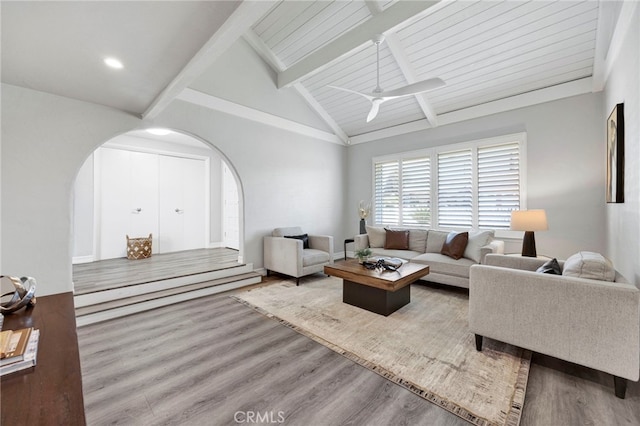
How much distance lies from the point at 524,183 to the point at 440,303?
239cm

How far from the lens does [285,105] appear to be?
519 cm

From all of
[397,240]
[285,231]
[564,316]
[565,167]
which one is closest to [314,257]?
[285,231]

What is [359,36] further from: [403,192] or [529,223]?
[529,223]

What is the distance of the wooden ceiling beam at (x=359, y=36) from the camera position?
2955 mm

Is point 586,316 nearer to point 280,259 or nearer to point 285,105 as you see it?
point 280,259

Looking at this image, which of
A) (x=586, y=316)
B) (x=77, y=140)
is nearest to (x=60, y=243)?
(x=77, y=140)

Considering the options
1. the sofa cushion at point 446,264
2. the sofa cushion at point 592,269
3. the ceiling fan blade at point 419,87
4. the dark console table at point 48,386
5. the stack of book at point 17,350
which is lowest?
the sofa cushion at point 446,264

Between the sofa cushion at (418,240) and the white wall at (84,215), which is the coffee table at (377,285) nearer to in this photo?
the sofa cushion at (418,240)

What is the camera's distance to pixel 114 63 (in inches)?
86.4

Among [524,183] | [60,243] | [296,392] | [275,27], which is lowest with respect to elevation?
[296,392]

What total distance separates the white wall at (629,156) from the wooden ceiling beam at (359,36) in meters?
1.78

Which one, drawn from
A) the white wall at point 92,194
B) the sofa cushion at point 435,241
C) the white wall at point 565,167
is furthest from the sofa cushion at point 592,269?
the white wall at point 92,194

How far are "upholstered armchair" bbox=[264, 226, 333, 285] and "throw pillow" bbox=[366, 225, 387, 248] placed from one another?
0.81 metres

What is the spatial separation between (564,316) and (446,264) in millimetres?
1899
